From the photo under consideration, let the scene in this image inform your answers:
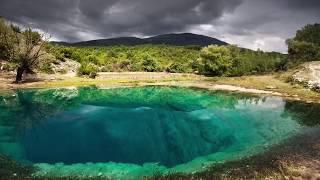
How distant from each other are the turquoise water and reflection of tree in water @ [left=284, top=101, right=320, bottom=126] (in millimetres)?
111

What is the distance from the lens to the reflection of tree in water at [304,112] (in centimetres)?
3956

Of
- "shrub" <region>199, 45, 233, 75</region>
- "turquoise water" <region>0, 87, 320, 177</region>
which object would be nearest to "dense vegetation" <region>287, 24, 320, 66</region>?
"shrub" <region>199, 45, 233, 75</region>

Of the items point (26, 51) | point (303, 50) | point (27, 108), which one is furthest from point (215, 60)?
point (27, 108)

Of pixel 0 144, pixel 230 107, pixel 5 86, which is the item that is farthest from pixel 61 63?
pixel 0 144

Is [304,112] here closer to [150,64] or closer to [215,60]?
[215,60]

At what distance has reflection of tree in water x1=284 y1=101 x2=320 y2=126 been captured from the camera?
39.6 meters

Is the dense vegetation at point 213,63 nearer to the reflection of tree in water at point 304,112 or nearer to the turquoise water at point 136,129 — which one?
the turquoise water at point 136,129

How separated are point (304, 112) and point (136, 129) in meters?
22.3

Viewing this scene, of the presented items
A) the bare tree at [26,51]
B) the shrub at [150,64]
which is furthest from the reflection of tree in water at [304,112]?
the shrub at [150,64]

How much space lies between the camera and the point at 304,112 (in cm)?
4562

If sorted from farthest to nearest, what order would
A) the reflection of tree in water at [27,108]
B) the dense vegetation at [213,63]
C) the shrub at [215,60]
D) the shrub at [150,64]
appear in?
the shrub at [150,64] < the dense vegetation at [213,63] < the shrub at [215,60] < the reflection of tree in water at [27,108]

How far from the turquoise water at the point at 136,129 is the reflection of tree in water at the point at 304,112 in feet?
0.36

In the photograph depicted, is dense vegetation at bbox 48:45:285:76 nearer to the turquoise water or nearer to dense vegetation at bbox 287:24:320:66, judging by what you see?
dense vegetation at bbox 287:24:320:66

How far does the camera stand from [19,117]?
1481 inches
